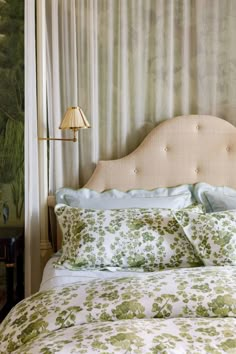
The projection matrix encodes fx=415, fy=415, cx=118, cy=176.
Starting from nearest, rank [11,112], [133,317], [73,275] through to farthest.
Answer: [133,317], [73,275], [11,112]

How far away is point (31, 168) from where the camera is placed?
254 centimetres

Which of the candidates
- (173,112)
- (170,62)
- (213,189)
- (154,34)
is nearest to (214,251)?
(213,189)

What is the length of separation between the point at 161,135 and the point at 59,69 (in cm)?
79

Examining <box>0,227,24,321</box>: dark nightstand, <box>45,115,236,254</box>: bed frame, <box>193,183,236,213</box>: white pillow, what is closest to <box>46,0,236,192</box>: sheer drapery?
<box>45,115,236,254</box>: bed frame

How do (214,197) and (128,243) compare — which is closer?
(128,243)

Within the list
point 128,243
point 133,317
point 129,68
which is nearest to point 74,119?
point 129,68

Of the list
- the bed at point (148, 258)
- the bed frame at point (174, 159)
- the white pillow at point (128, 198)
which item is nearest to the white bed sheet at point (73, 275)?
the bed at point (148, 258)

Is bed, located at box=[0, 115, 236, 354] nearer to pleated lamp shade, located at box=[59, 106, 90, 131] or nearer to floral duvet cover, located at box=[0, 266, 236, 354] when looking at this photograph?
floral duvet cover, located at box=[0, 266, 236, 354]

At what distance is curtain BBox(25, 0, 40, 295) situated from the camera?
250cm

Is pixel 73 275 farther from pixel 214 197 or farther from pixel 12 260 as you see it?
pixel 214 197

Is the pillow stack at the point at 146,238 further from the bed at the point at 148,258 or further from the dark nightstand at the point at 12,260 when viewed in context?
the dark nightstand at the point at 12,260

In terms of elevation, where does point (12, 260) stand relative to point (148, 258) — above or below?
below

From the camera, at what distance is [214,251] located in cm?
200

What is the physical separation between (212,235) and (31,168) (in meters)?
1.16
